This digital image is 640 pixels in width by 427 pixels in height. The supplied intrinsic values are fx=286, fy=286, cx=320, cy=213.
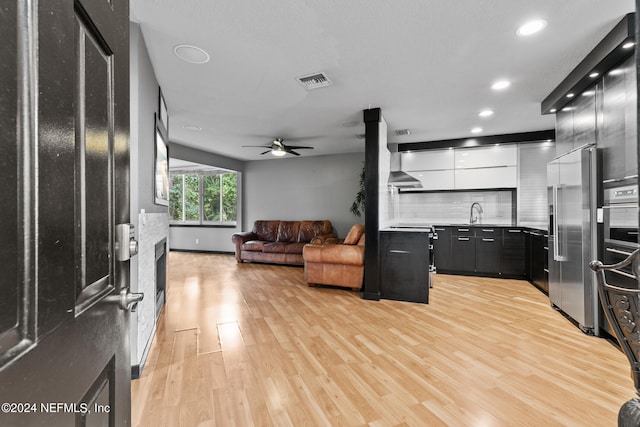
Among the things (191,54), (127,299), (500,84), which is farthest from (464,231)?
(127,299)

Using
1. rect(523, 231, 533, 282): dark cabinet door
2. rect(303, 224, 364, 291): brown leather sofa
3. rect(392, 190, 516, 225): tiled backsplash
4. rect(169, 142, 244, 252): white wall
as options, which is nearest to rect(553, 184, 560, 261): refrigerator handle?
rect(523, 231, 533, 282): dark cabinet door

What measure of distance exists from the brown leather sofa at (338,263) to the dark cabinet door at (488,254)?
97.9 inches

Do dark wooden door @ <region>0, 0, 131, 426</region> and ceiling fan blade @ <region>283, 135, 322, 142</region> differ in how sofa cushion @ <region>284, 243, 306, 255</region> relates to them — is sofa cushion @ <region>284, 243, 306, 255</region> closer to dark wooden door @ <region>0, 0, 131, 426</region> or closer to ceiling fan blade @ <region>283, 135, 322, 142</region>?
ceiling fan blade @ <region>283, 135, 322, 142</region>

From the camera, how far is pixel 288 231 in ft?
24.3

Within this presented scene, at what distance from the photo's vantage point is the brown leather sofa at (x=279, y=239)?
21.7ft

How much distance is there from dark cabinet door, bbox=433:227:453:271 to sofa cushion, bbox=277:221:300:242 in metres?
3.35

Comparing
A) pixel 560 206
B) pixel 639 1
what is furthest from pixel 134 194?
pixel 560 206

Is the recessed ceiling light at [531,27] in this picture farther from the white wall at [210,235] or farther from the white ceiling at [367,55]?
the white wall at [210,235]

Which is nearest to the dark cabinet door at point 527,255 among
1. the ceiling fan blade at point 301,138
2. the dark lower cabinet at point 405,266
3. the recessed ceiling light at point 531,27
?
the dark lower cabinet at point 405,266

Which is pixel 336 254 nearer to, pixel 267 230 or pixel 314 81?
pixel 314 81

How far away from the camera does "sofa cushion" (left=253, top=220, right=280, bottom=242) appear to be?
755 cm

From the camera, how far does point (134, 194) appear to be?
2.13 metres

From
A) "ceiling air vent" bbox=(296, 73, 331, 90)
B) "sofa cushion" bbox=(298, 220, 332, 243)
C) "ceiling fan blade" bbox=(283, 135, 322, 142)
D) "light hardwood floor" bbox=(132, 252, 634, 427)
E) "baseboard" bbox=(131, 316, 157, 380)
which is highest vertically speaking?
Answer: "ceiling fan blade" bbox=(283, 135, 322, 142)

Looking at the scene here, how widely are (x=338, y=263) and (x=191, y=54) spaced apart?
3.20m
